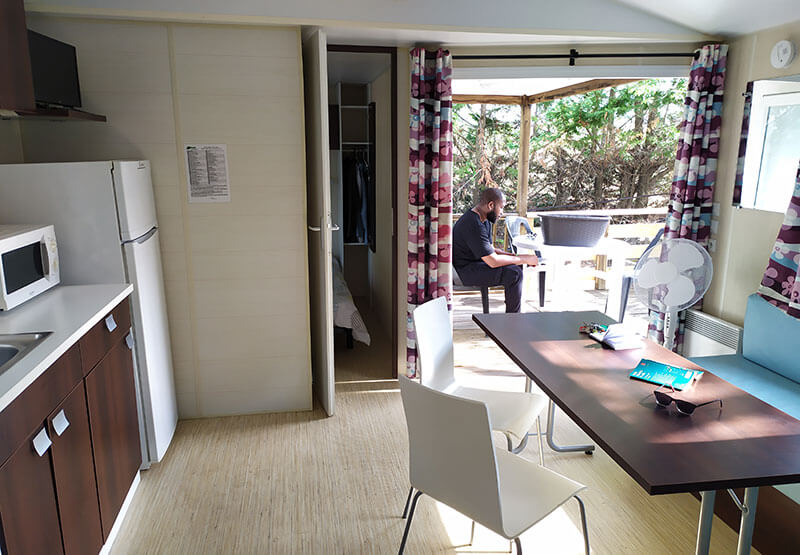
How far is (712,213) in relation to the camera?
379 cm

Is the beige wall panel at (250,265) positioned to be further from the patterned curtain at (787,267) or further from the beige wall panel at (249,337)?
the patterned curtain at (787,267)

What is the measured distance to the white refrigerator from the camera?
2.60 meters

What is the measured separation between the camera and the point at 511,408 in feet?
8.55

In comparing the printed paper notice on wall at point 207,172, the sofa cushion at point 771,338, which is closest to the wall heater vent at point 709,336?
the sofa cushion at point 771,338

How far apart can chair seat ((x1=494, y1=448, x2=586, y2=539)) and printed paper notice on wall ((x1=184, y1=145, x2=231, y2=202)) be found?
2087mm

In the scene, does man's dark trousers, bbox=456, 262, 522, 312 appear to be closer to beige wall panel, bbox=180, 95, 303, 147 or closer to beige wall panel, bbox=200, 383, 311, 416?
beige wall panel, bbox=200, 383, 311, 416

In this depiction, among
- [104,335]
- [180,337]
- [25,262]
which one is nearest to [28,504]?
[104,335]

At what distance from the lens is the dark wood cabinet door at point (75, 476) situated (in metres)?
1.87

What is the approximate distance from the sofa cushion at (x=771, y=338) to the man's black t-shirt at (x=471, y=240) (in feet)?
6.14

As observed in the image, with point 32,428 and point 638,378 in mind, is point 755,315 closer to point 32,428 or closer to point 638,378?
point 638,378

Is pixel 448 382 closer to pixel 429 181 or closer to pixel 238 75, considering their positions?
pixel 429 181

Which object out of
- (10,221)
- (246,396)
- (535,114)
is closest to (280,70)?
(10,221)

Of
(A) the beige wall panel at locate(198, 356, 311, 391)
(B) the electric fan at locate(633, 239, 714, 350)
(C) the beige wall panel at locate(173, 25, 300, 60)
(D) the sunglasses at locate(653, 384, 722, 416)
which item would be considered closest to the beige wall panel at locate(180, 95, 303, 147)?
(C) the beige wall panel at locate(173, 25, 300, 60)

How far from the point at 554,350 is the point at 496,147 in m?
5.58
